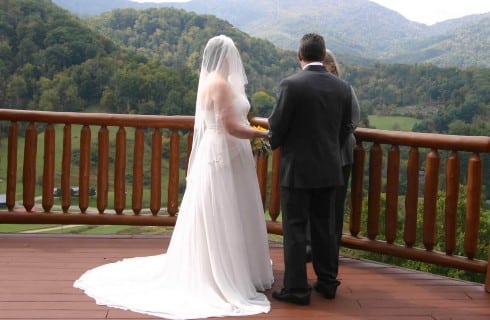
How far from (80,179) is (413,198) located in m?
2.76

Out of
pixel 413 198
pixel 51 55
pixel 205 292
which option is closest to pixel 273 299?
pixel 205 292

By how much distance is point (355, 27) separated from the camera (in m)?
42.7

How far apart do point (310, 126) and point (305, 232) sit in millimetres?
654

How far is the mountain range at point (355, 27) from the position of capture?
3434cm

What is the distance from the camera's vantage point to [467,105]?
17.5 metres

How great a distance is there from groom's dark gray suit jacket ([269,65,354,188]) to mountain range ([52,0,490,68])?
23.9 metres

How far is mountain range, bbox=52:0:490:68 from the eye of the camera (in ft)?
113

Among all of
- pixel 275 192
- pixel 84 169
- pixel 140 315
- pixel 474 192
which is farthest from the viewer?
pixel 84 169

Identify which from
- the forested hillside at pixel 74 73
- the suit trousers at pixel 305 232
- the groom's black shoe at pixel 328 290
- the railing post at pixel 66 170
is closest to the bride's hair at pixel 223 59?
the suit trousers at pixel 305 232

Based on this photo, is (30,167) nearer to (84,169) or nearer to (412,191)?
(84,169)

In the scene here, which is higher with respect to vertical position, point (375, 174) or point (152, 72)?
point (152, 72)

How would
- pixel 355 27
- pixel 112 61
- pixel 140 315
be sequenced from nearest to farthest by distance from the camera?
pixel 140 315 < pixel 112 61 < pixel 355 27

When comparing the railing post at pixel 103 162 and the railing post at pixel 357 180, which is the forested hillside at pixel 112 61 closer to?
the railing post at pixel 103 162

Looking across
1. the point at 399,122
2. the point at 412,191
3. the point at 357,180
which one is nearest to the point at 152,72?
the point at 399,122
